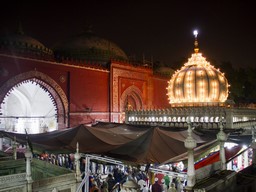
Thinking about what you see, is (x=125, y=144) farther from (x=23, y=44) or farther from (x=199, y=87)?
(x=23, y=44)

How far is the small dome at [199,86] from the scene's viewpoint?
645 inches

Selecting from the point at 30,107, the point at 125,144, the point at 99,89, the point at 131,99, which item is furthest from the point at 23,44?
the point at 125,144

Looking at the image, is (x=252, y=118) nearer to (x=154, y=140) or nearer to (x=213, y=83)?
(x=213, y=83)

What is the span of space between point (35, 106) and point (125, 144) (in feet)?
55.7

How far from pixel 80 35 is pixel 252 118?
1687 centimetres

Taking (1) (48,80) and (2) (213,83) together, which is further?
(1) (48,80)

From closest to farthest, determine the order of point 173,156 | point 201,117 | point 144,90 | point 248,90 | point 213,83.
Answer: point 173,156, point 201,117, point 213,83, point 144,90, point 248,90

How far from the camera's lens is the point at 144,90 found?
24375 mm

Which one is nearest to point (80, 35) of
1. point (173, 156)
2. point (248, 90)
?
point (173, 156)

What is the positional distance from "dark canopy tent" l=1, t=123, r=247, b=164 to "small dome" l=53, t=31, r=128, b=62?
40.8 ft

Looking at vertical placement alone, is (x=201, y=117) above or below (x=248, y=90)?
below

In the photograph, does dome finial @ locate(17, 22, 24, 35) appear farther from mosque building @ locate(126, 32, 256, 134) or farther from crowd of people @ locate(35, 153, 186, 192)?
crowd of people @ locate(35, 153, 186, 192)

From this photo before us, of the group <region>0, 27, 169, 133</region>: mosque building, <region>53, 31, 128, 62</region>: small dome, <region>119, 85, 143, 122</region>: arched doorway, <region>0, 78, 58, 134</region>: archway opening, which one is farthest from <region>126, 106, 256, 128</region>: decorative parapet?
<region>0, 78, 58, 134</region>: archway opening

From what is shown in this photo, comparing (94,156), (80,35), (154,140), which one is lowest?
(94,156)
